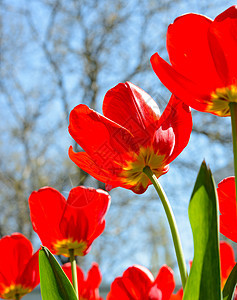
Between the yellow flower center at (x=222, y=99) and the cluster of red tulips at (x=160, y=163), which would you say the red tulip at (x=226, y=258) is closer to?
the cluster of red tulips at (x=160, y=163)

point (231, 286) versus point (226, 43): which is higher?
point (226, 43)

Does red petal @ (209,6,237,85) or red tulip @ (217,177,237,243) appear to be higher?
red petal @ (209,6,237,85)

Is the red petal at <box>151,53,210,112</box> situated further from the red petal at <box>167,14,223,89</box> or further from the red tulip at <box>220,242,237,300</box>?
the red tulip at <box>220,242,237,300</box>

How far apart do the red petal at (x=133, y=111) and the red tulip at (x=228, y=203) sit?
46 mm

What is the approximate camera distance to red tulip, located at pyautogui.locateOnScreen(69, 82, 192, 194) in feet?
0.72

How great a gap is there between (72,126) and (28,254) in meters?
0.15

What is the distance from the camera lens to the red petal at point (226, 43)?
0.19 meters

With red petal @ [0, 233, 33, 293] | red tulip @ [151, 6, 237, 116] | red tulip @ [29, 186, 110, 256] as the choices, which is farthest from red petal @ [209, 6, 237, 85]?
red petal @ [0, 233, 33, 293]

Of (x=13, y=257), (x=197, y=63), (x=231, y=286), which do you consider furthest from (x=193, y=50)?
(x=13, y=257)

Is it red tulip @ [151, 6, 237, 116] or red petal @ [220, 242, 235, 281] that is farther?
red petal @ [220, 242, 235, 281]

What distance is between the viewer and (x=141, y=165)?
0.74 feet

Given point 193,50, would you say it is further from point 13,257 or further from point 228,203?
point 13,257

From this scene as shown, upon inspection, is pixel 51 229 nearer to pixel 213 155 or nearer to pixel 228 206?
pixel 228 206

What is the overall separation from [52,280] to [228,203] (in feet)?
0.32
